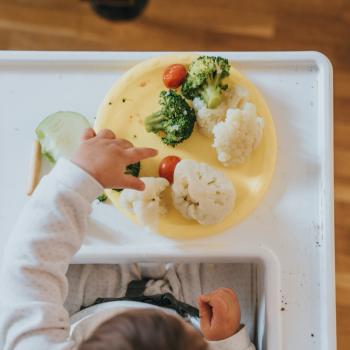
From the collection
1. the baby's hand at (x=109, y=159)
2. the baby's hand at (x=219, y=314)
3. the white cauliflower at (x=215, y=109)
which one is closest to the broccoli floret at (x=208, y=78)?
the white cauliflower at (x=215, y=109)

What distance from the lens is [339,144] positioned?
4.28 ft

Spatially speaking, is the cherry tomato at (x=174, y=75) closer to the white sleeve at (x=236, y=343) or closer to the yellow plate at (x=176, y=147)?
the yellow plate at (x=176, y=147)

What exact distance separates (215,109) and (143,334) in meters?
0.33

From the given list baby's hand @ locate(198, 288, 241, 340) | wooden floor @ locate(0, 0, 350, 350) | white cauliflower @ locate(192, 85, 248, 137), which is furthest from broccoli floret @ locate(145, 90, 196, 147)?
wooden floor @ locate(0, 0, 350, 350)

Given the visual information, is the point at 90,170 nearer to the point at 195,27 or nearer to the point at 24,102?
the point at 24,102

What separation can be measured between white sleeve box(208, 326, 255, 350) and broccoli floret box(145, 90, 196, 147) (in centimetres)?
29

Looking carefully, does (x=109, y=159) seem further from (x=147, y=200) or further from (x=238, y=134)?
(x=238, y=134)

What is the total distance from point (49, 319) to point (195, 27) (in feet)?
2.78

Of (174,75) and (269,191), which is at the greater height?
(174,75)

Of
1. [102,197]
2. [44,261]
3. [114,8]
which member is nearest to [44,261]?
[44,261]

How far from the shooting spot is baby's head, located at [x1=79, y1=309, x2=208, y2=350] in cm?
65

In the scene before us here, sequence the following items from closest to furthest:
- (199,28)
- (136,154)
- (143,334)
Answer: (143,334), (136,154), (199,28)

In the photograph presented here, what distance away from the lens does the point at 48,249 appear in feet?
2.38

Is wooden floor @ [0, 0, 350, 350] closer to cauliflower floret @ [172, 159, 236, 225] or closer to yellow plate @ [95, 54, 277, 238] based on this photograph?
yellow plate @ [95, 54, 277, 238]
